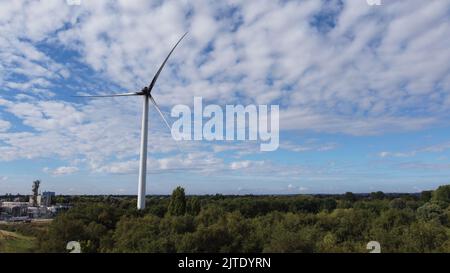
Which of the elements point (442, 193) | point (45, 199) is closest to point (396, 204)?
point (442, 193)

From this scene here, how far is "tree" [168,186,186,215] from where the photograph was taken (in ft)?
165

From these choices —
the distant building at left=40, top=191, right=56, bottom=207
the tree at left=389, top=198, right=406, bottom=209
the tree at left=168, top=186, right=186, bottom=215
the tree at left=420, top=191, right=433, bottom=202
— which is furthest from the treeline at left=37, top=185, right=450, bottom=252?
the tree at left=420, top=191, right=433, bottom=202

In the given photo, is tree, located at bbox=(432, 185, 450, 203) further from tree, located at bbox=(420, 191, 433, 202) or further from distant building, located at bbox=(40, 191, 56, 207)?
distant building, located at bbox=(40, 191, 56, 207)

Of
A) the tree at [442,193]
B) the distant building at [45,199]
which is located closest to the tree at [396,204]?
the tree at [442,193]

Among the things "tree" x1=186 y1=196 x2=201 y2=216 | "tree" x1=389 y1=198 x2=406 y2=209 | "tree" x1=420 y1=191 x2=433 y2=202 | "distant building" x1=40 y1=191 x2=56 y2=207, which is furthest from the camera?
"tree" x1=420 y1=191 x2=433 y2=202

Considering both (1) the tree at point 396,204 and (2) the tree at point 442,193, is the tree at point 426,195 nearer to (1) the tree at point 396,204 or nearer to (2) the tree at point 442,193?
(2) the tree at point 442,193

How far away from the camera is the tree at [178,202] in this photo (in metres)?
50.2

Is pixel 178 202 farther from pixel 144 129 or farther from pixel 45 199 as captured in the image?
pixel 45 199

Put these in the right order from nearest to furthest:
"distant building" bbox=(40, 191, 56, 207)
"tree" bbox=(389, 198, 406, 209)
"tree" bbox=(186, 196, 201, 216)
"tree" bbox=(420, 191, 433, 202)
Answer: "tree" bbox=(186, 196, 201, 216), "tree" bbox=(389, 198, 406, 209), "distant building" bbox=(40, 191, 56, 207), "tree" bbox=(420, 191, 433, 202)

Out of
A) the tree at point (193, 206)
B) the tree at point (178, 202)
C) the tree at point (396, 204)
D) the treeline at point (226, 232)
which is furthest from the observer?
the tree at point (396, 204)

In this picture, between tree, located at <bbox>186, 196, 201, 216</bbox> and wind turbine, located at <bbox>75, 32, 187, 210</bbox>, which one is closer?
wind turbine, located at <bbox>75, 32, 187, 210</bbox>
